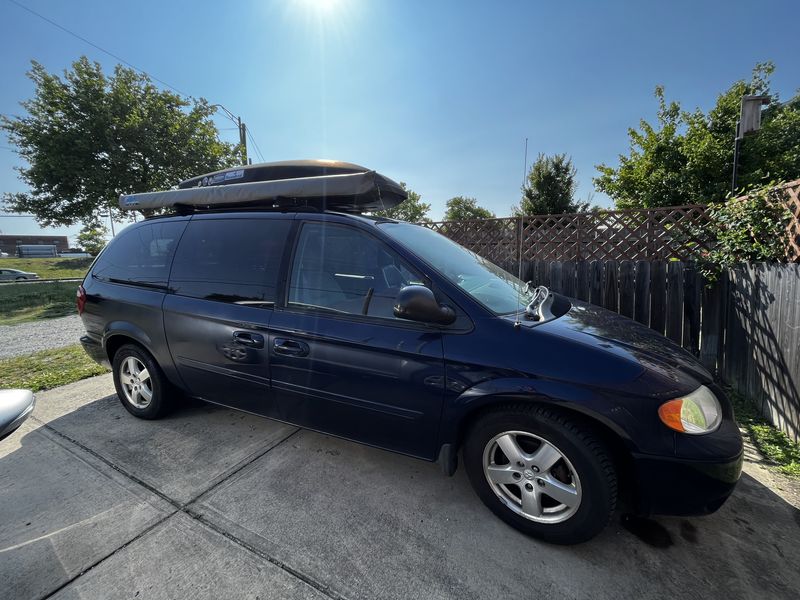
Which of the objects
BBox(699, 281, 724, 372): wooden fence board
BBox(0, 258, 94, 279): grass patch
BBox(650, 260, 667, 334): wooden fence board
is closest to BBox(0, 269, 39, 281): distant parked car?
BBox(0, 258, 94, 279): grass patch

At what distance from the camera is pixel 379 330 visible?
197 centimetres

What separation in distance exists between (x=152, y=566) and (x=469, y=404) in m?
1.71

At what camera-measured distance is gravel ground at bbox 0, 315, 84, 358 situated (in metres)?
5.42

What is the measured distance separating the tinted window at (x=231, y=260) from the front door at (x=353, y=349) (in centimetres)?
19

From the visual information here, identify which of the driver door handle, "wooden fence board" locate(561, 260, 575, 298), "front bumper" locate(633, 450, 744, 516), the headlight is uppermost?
"wooden fence board" locate(561, 260, 575, 298)

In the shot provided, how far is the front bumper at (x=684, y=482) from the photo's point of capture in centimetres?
152

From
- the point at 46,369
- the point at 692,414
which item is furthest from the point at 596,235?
the point at 46,369

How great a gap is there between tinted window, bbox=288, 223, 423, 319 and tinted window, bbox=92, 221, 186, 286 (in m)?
1.33

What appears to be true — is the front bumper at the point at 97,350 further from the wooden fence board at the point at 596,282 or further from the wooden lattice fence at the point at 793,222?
the wooden lattice fence at the point at 793,222

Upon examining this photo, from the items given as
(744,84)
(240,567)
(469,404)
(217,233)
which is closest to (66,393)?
(217,233)

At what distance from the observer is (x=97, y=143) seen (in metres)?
12.2

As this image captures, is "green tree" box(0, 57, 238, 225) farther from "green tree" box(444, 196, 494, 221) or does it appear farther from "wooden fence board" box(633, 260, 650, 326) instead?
"green tree" box(444, 196, 494, 221)

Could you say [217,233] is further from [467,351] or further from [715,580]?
[715,580]

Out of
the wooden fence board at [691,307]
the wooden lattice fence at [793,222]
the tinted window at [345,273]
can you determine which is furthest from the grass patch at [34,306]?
the wooden lattice fence at [793,222]
